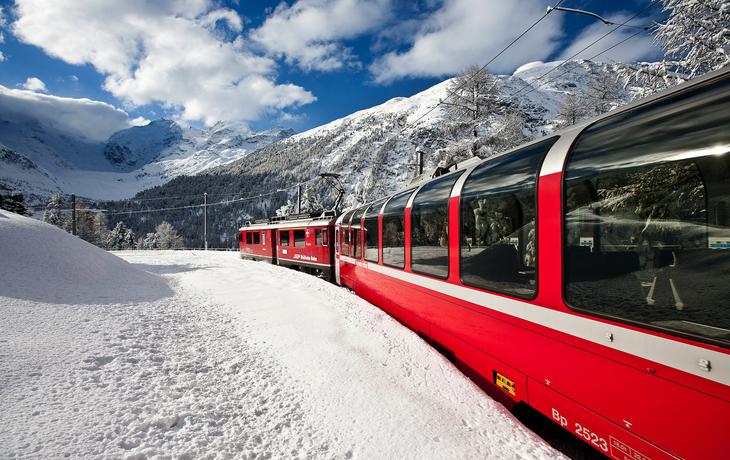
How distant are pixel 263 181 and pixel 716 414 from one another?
153m

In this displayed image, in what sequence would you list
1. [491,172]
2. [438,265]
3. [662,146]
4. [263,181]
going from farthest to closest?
1. [263,181]
2. [438,265]
3. [491,172]
4. [662,146]

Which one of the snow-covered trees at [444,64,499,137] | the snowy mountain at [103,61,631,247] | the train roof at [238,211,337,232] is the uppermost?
the snowy mountain at [103,61,631,247]

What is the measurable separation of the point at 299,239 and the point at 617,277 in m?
13.8

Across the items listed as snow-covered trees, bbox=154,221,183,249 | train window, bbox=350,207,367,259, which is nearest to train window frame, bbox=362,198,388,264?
train window, bbox=350,207,367,259

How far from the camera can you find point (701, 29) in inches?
344

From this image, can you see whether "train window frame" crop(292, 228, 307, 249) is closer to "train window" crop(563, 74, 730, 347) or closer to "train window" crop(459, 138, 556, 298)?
"train window" crop(459, 138, 556, 298)

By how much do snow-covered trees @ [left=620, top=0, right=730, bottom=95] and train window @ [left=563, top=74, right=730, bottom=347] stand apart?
1022 centimetres

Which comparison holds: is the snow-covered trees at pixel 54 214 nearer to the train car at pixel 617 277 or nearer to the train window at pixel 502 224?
the train window at pixel 502 224

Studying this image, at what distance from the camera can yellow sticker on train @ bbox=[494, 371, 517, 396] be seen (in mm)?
2928

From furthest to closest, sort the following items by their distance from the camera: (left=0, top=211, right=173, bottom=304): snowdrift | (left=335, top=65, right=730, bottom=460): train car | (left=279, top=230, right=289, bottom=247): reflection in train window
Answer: (left=279, top=230, right=289, bottom=247): reflection in train window < (left=0, top=211, right=173, bottom=304): snowdrift < (left=335, top=65, right=730, bottom=460): train car

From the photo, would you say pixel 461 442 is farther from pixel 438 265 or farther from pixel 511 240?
pixel 438 265

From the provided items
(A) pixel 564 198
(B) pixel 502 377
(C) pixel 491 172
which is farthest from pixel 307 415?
(C) pixel 491 172

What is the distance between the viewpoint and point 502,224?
3.20 m

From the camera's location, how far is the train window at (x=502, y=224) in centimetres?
275
